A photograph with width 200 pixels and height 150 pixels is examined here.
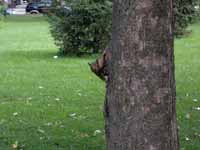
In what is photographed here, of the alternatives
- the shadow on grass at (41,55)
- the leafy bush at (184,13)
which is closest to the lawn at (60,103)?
the shadow on grass at (41,55)

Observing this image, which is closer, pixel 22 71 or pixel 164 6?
pixel 164 6

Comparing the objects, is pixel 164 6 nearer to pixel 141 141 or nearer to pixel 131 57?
pixel 131 57

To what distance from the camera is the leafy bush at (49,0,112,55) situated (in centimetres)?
1653

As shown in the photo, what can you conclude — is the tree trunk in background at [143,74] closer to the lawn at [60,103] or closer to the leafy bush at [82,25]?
the lawn at [60,103]

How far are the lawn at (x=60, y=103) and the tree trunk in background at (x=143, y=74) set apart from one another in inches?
102

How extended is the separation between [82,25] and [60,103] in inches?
307

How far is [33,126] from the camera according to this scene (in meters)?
7.39

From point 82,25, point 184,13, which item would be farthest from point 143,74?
point 184,13

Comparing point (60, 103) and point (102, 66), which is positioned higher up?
point (102, 66)

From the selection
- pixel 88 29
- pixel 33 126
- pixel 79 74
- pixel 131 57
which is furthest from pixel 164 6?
pixel 88 29

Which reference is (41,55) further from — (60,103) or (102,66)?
(102,66)

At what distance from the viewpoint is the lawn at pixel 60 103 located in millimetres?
6676

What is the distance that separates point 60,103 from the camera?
9.23 metres

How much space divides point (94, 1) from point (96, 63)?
1295cm
